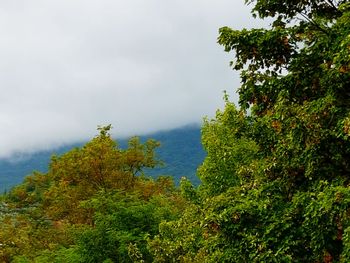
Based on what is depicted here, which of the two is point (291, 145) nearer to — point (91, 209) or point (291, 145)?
point (291, 145)

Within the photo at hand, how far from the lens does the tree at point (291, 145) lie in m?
10.8

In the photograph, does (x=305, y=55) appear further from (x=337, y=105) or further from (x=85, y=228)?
(x=85, y=228)

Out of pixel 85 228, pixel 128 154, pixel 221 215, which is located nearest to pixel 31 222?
pixel 128 154

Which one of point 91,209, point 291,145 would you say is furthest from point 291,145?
point 91,209

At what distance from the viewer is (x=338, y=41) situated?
37.1ft

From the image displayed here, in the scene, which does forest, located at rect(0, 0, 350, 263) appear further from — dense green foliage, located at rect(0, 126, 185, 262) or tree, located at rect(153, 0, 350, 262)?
dense green foliage, located at rect(0, 126, 185, 262)

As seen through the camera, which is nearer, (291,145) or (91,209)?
(291,145)

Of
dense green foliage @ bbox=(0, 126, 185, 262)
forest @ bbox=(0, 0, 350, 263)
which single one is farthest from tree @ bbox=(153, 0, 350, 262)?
dense green foliage @ bbox=(0, 126, 185, 262)

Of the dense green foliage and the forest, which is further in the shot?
the dense green foliage

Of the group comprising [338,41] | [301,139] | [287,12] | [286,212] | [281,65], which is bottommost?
[286,212]

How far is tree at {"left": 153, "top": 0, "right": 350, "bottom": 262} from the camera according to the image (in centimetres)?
1075

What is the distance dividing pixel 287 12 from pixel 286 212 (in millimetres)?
5494

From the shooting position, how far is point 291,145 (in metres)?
11.2

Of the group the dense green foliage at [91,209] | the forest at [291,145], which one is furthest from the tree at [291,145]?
the dense green foliage at [91,209]
